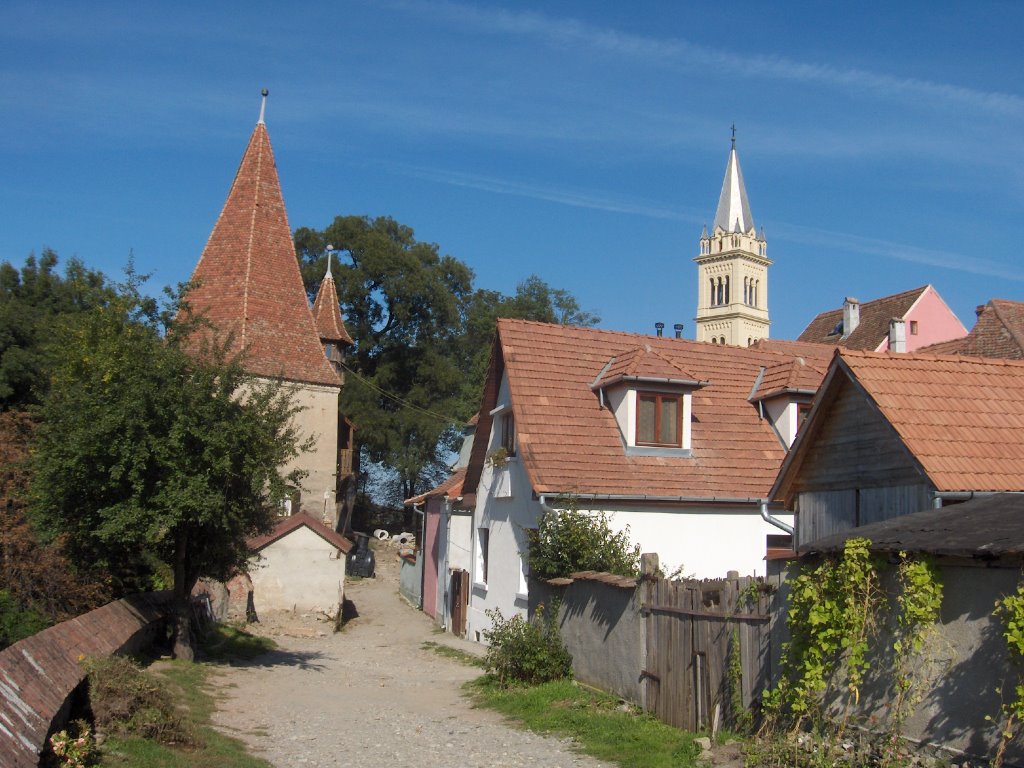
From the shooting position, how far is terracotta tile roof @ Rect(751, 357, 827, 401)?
20797mm

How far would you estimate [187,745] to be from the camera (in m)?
10.0

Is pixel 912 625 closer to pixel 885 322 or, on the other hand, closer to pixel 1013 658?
pixel 1013 658

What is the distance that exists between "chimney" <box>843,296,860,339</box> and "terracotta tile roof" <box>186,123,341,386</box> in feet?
69.7

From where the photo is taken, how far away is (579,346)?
21.5m

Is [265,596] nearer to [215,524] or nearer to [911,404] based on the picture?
[215,524]

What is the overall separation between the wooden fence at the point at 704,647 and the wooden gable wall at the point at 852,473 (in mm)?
2980

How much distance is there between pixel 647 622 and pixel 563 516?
13.2ft

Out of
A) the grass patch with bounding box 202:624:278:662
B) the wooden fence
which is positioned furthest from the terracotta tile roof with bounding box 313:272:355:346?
the wooden fence

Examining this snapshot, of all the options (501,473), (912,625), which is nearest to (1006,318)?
(501,473)

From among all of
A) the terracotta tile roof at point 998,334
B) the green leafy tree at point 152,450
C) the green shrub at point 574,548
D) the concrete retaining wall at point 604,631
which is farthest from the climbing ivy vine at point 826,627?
the terracotta tile roof at point 998,334

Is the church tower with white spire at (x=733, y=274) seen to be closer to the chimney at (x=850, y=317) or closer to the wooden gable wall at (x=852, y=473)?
the chimney at (x=850, y=317)

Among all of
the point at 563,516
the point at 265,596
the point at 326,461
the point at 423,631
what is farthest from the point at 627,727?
the point at 326,461

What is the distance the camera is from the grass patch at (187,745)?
895 centimetres

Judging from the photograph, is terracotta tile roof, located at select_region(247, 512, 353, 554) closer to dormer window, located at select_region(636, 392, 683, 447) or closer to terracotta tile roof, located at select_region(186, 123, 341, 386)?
terracotta tile roof, located at select_region(186, 123, 341, 386)
